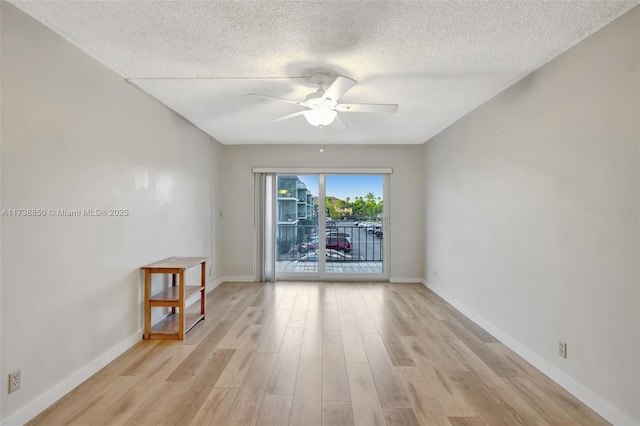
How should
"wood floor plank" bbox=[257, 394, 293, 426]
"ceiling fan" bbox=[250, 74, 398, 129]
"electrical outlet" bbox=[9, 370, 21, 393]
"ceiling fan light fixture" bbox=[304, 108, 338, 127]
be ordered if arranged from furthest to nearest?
1. "ceiling fan light fixture" bbox=[304, 108, 338, 127]
2. "ceiling fan" bbox=[250, 74, 398, 129]
3. "wood floor plank" bbox=[257, 394, 293, 426]
4. "electrical outlet" bbox=[9, 370, 21, 393]

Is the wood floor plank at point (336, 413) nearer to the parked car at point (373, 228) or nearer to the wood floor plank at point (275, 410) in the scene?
the wood floor plank at point (275, 410)

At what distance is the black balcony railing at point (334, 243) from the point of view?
5.48 metres

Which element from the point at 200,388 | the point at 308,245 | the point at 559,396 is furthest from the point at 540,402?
the point at 308,245

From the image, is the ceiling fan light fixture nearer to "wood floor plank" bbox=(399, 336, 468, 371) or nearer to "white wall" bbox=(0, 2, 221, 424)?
"white wall" bbox=(0, 2, 221, 424)

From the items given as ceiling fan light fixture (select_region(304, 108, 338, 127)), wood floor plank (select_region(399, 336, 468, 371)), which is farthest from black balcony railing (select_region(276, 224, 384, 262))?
ceiling fan light fixture (select_region(304, 108, 338, 127))

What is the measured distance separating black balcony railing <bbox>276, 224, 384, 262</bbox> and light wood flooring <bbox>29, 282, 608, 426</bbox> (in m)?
2.00

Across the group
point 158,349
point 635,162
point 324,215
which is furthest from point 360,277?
point 635,162

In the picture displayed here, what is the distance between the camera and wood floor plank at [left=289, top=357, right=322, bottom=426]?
1814mm

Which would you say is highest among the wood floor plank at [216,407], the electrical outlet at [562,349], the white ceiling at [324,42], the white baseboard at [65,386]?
the white ceiling at [324,42]

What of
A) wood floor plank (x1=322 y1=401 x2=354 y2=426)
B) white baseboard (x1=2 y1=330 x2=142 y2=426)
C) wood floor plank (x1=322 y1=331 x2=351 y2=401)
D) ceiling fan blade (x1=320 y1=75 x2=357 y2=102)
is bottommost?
wood floor plank (x1=322 y1=401 x2=354 y2=426)

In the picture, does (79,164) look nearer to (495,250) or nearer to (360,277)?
(495,250)

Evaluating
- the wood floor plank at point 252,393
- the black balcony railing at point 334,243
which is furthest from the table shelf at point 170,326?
the black balcony railing at point 334,243

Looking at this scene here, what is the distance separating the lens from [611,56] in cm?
185

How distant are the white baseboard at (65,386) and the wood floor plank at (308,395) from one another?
1.54m
